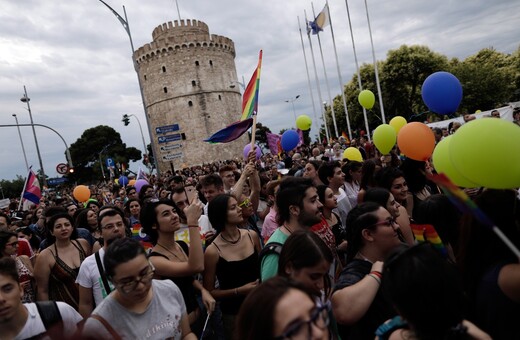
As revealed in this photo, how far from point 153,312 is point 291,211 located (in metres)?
1.27

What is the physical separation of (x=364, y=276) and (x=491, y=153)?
973 millimetres

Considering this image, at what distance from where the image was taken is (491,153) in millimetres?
1985

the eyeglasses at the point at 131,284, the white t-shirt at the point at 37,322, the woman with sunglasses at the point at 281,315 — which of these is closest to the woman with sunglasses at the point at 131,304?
the eyeglasses at the point at 131,284

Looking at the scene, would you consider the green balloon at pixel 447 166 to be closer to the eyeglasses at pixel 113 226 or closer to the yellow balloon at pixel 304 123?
the eyeglasses at pixel 113 226

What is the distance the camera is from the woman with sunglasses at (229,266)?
2.82 meters

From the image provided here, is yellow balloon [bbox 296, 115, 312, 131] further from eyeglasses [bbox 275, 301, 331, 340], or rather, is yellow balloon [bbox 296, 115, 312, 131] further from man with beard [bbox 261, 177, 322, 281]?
eyeglasses [bbox 275, 301, 331, 340]

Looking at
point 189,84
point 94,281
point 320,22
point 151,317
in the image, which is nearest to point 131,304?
point 151,317

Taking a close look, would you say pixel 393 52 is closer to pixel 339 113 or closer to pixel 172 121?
pixel 339 113

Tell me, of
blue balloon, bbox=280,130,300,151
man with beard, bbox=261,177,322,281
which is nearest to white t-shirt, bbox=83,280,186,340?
man with beard, bbox=261,177,322,281

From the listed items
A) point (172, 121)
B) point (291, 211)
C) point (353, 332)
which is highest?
point (172, 121)

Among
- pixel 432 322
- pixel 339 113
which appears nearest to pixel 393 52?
pixel 339 113

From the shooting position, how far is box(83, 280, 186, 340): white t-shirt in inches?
77.7

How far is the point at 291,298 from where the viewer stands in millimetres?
1306

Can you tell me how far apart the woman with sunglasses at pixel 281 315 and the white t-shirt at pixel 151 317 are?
2.92ft
